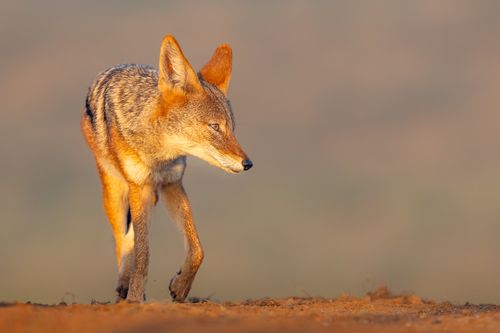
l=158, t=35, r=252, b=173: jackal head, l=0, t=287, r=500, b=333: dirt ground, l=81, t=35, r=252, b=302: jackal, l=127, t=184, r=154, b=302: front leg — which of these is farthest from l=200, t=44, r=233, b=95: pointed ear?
l=0, t=287, r=500, b=333: dirt ground

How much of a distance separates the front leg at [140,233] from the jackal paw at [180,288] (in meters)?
0.36

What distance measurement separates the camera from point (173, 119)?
33.5 feet

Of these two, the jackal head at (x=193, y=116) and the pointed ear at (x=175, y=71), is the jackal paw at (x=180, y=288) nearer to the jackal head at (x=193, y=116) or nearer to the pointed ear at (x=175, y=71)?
the jackal head at (x=193, y=116)

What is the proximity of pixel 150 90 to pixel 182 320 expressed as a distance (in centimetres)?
417

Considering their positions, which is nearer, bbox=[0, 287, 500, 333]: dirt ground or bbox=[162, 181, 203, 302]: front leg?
bbox=[0, 287, 500, 333]: dirt ground

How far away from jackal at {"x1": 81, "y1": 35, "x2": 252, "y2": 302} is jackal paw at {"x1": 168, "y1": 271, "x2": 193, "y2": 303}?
0.01 m

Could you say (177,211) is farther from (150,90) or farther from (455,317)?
(455,317)

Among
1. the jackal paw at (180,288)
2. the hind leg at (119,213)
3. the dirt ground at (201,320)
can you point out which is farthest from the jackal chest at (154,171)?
the dirt ground at (201,320)

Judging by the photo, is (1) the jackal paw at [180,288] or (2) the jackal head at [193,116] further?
(1) the jackal paw at [180,288]

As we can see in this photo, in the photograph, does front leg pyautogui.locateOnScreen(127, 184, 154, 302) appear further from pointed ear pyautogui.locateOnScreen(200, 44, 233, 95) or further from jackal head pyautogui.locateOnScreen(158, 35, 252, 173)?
pointed ear pyautogui.locateOnScreen(200, 44, 233, 95)

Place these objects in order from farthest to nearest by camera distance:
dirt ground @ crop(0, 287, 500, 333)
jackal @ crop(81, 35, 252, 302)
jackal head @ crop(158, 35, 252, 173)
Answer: jackal @ crop(81, 35, 252, 302) → jackal head @ crop(158, 35, 252, 173) → dirt ground @ crop(0, 287, 500, 333)

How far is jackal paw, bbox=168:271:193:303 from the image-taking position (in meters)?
10.6

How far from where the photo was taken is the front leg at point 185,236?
34.7ft

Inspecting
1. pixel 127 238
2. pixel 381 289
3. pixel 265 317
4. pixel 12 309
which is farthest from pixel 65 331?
pixel 381 289
